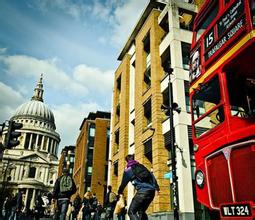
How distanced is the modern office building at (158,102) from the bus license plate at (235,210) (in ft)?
26.1

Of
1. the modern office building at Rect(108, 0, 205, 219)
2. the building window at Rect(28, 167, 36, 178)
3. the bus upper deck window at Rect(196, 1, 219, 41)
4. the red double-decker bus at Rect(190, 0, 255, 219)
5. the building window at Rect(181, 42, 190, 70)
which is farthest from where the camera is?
the building window at Rect(28, 167, 36, 178)

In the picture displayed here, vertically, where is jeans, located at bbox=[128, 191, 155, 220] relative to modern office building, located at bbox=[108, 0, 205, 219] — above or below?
below

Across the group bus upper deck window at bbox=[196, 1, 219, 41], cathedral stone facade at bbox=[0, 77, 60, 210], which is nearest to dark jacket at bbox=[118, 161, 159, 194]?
bus upper deck window at bbox=[196, 1, 219, 41]

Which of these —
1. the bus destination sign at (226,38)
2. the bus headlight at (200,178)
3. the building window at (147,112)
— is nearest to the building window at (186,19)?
the building window at (147,112)

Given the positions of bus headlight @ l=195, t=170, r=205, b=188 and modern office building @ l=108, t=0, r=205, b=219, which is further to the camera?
modern office building @ l=108, t=0, r=205, b=219

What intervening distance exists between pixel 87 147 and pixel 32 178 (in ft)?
220

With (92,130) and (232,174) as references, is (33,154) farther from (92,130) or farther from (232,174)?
(232,174)

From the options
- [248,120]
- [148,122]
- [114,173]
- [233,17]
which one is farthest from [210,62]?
[114,173]

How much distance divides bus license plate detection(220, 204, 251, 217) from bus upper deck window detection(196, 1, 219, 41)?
5261 mm

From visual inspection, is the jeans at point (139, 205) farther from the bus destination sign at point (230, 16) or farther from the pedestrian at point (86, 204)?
the pedestrian at point (86, 204)

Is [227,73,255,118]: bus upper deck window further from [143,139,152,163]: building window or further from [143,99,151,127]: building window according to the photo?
[143,99,151,127]: building window

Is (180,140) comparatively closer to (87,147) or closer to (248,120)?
(248,120)

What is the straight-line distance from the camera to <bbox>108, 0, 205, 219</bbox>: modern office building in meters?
16.2

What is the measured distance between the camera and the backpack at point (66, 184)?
28.4 feet
